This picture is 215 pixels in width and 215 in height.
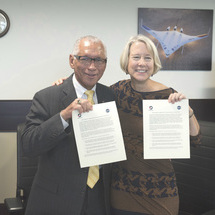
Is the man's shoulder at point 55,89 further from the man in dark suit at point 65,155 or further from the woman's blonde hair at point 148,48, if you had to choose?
the woman's blonde hair at point 148,48

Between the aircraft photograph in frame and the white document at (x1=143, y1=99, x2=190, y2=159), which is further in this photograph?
the aircraft photograph in frame

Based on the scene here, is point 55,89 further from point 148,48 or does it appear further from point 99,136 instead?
point 148,48

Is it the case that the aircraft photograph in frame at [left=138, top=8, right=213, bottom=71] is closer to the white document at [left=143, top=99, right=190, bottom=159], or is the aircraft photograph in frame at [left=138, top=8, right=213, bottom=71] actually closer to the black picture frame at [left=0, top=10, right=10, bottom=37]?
the black picture frame at [left=0, top=10, right=10, bottom=37]

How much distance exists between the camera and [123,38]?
3049mm

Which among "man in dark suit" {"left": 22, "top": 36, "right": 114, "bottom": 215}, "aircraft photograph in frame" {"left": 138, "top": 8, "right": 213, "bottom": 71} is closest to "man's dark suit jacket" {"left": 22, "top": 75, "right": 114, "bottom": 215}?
"man in dark suit" {"left": 22, "top": 36, "right": 114, "bottom": 215}

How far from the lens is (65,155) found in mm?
1514

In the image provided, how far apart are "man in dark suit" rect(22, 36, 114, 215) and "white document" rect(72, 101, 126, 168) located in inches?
2.0

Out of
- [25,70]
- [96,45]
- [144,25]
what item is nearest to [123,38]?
[144,25]

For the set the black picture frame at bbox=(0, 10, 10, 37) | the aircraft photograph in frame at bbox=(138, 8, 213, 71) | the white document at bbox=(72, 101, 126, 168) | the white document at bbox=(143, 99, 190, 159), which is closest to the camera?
the white document at bbox=(72, 101, 126, 168)

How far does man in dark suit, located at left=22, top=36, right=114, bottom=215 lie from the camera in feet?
4.95

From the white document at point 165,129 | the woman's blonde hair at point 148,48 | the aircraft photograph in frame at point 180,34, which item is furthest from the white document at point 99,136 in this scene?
the aircraft photograph in frame at point 180,34

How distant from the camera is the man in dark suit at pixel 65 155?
1508 mm

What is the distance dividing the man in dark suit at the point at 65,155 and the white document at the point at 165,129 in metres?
0.30

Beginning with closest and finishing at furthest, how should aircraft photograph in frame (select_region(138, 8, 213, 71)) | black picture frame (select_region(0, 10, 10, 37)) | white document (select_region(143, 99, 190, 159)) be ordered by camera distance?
white document (select_region(143, 99, 190, 159)) → black picture frame (select_region(0, 10, 10, 37)) → aircraft photograph in frame (select_region(138, 8, 213, 71))
